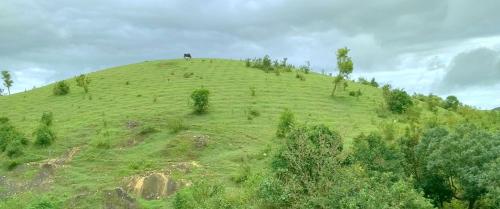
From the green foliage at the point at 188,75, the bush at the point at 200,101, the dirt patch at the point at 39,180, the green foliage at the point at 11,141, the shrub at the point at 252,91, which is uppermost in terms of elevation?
the green foliage at the point at 188,75

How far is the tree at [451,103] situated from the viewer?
59.4 m

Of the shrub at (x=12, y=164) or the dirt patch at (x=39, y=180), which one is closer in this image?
the dirt patch at (x=39, y=180)

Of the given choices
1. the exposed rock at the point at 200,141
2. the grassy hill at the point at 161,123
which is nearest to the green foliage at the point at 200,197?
the grassy hill at the point at 161,123

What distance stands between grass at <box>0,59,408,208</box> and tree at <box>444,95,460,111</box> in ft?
22.6

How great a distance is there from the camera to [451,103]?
197 feet

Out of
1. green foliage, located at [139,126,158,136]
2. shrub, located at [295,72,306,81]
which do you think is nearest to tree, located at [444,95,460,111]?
shrub, located at [295,72,306,81]

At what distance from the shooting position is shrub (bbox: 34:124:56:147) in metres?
43.2

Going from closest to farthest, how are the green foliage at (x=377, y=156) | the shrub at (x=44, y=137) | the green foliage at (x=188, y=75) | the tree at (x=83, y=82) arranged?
the green foliage at (x=377, y=156) < the shrub at (x=44, y=137) < the tree at (x=83, y=82) < the green foliage at (x=188, y=75)

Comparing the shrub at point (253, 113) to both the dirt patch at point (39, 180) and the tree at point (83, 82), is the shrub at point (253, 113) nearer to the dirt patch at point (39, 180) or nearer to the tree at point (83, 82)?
the dirt patch at point (39, 180)

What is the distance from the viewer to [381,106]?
52406 mm

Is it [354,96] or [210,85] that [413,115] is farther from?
[210,85]

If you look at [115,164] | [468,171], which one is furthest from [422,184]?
[115,164]

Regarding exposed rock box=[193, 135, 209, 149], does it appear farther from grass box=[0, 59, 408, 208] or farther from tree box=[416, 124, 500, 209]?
tree box=[416, 124, 500, 209]

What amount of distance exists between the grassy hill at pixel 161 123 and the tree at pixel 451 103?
11.0 ft
